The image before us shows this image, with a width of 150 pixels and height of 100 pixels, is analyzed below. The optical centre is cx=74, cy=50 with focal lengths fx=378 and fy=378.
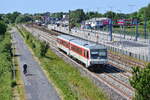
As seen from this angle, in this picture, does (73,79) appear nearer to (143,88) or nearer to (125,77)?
(125,77)

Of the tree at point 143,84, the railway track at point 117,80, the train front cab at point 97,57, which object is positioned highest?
the tree at point 143,84

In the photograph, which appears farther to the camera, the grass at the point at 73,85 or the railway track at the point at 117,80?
the railway track at the point at 117,80

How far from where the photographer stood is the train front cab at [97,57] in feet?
143

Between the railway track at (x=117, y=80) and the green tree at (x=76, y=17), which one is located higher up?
the green tree at (x=76, y=17)

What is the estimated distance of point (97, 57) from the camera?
4394 centimetres

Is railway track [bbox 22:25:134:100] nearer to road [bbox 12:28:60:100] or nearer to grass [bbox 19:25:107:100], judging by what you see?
grass [bbox 19:25:107:100]

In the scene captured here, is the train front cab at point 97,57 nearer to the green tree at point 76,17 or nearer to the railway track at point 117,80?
the railway track at point 117,80

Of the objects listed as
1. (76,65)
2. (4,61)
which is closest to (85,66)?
(76,65)

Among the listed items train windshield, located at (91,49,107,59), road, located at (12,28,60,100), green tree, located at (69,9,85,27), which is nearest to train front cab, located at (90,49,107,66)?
train windshield, located at (91,49,107,59)

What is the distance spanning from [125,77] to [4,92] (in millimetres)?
14631

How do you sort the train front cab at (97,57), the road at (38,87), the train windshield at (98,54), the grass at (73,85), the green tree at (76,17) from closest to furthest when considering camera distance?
the road at (38,87)
the grass at (73,85)
the train front cab at (97,57)
the train windshield at (98,54)
the green tree at (76,17)

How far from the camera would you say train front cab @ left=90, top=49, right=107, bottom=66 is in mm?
43719

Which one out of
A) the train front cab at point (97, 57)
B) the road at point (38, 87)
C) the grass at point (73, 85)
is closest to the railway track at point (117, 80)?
the train front cab at point (97, 57)

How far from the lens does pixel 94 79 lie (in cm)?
3816
